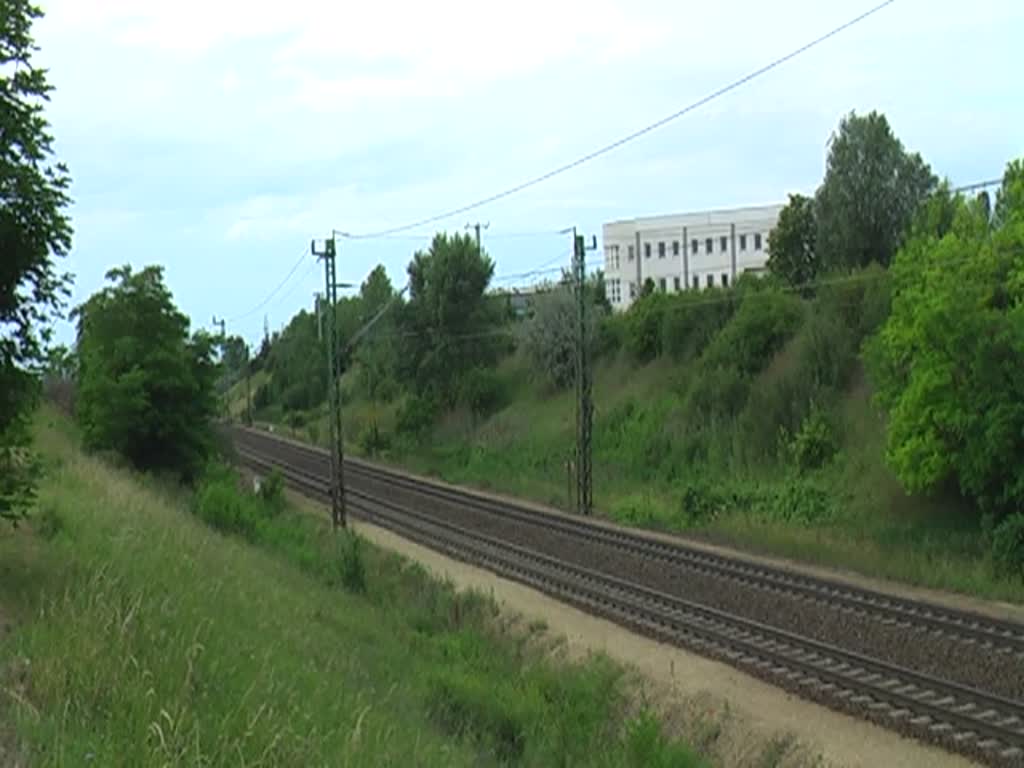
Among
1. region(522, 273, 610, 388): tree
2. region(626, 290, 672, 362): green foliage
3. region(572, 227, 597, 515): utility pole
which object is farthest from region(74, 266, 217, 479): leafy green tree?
region(522, 273, 610, 388): tree

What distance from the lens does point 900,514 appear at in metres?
29.2

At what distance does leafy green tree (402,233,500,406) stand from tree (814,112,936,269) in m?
26.2

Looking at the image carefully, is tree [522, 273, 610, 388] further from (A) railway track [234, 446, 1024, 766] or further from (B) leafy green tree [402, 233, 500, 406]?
(A) railway track [234, 446, 1024, 766]

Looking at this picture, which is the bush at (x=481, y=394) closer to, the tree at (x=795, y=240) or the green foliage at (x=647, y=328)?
the green foliage at (x=647, y=328)

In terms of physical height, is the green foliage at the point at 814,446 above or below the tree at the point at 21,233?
below

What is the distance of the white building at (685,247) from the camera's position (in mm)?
114062

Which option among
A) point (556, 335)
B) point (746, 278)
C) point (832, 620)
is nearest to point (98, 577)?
point (832, 620)

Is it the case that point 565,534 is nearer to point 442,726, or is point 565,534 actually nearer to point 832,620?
point 832,620

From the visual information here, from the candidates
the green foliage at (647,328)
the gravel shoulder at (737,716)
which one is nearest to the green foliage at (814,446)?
the gravel shoulder at (737,716)

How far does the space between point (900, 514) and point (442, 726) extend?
20174 millimetres

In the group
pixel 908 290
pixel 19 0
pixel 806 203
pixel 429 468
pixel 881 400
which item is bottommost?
pixel 429 468

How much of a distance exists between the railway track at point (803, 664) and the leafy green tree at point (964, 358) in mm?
7672

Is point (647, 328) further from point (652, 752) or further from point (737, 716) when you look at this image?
point (652, 752)

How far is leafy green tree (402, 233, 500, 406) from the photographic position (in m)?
78.6
